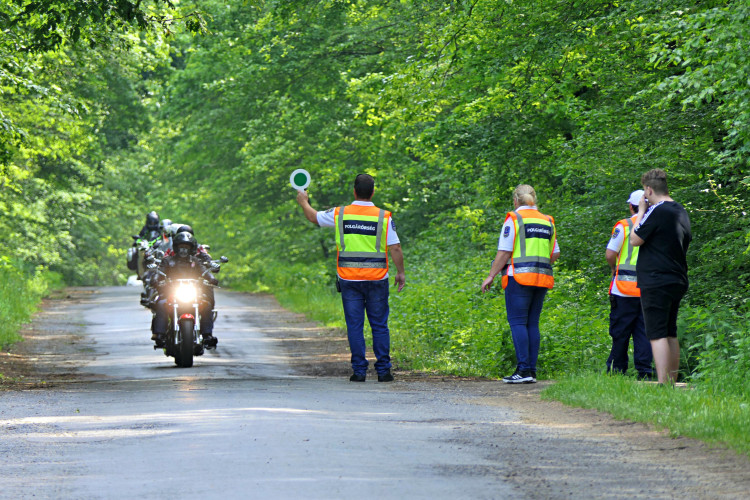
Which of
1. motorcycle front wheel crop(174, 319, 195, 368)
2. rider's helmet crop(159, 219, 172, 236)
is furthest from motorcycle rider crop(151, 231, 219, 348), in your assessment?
rider's helmet crop(159, 219, 172, 236)

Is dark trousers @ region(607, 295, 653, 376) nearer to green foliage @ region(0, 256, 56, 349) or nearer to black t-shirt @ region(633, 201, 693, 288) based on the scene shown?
black t-shirt @ region(633, 201, 693, 288)

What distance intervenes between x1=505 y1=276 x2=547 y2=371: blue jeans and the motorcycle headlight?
4270 mm

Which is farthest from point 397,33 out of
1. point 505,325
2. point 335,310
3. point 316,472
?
point 316,472

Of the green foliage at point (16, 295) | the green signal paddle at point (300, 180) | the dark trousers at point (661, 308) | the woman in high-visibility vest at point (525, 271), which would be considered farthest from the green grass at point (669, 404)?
the green foliage at point (16, 295)

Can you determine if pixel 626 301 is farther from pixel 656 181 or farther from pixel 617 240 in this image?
pixel 656 181

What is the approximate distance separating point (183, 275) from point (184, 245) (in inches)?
14.8

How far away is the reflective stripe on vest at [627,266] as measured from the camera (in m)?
11.9

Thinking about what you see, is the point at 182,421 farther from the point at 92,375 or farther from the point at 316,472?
the point at 92,375

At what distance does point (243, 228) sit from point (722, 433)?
1480 inches

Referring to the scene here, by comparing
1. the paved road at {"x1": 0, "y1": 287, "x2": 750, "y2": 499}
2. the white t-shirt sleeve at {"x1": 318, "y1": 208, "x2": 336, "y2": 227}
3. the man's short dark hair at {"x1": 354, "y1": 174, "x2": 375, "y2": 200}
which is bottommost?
the paved road at {"x1": 0, "y1": 287, "x2": 750, "y2": 499}

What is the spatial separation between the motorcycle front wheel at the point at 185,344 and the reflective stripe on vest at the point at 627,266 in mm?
5240

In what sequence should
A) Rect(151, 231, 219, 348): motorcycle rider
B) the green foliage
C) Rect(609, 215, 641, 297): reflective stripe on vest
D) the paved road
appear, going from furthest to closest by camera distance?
the green foliage < Rect(151, 231, 219, 348): motorcycle rider < Rect(609, 215, 641, 297): reflective stripe on vest < the paved road

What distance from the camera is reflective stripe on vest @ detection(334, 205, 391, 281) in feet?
41.2

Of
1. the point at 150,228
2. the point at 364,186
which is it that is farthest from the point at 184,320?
the point at 150,228
